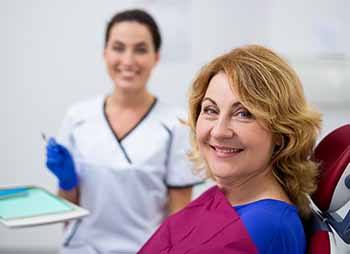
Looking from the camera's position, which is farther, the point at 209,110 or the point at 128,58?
the point at 128,58

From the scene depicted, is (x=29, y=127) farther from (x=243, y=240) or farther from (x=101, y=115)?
(x=243, y=240)

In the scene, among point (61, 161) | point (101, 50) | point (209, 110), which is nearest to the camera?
point (209, 110)

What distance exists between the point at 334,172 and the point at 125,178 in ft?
2.60

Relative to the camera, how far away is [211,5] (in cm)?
235

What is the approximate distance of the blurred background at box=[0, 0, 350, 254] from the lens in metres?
2.33

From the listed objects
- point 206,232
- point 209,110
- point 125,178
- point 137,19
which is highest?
point 137,19

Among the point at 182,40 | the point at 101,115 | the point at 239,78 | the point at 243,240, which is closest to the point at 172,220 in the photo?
the point at 243,240

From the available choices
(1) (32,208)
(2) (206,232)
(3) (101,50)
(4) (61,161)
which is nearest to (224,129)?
(2) (206,232)

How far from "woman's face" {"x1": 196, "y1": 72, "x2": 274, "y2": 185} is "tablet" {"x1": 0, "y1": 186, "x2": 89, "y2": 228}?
0.48 metres

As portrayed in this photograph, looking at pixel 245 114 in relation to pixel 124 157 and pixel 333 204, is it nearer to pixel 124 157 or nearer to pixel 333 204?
pixel 333 204

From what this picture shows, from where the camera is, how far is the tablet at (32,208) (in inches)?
54.0

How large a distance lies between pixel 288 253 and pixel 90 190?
2.81 ft

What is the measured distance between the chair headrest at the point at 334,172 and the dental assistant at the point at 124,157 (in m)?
0.64

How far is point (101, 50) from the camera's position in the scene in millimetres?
2383
